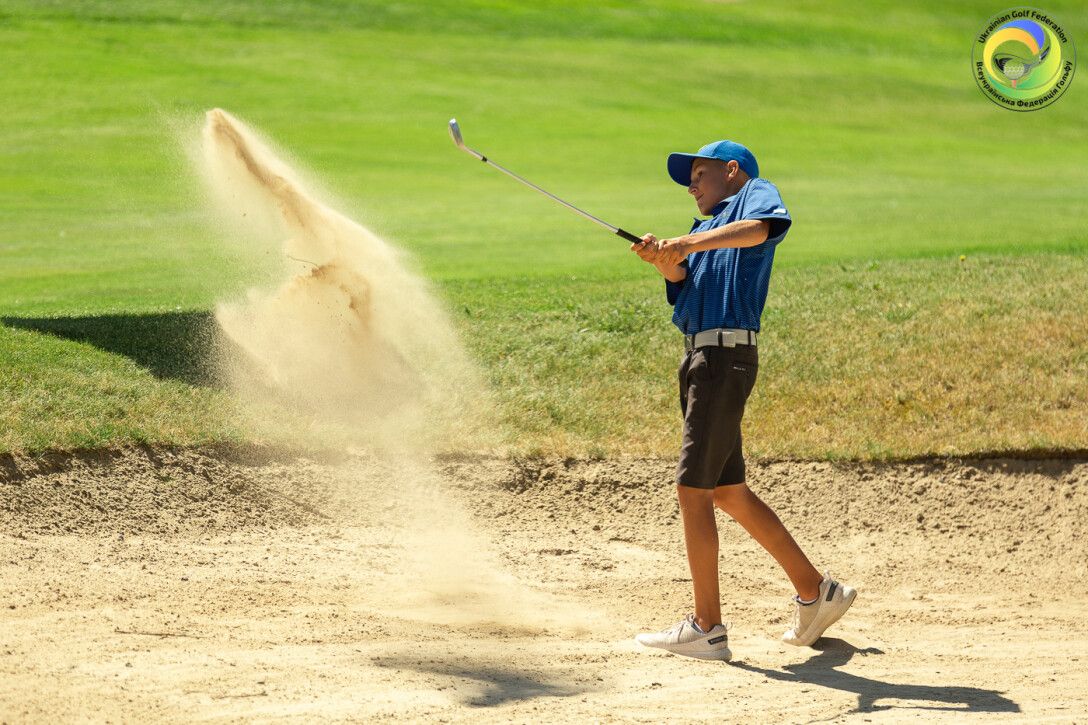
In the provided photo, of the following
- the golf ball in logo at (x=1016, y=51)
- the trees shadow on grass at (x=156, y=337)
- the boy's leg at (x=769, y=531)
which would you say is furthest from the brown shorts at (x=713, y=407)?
the golf ball in logo at (x=1016, y=51)

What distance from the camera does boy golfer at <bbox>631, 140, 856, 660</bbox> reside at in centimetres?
555

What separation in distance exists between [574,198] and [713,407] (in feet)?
36.7

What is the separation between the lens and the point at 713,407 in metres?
5.61

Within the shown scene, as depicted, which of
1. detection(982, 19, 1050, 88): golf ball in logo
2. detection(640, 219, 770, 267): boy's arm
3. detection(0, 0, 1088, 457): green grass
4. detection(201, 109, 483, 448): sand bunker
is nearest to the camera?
detection(640, 219, 770, 267): boy's arm

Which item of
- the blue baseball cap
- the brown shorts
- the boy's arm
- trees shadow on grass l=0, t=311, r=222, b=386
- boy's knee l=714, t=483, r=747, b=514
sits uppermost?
the blue baseball cap

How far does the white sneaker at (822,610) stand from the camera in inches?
232

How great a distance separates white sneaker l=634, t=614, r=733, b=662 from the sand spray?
145 centimetres

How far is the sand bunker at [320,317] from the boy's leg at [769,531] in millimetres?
2884

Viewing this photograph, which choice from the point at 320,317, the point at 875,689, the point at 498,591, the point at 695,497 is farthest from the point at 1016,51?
the point at 875,689

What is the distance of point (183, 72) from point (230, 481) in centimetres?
1972

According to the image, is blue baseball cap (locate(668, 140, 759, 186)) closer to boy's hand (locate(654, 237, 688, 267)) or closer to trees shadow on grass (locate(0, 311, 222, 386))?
boy's hand (locate(654, 237, 688, 267))

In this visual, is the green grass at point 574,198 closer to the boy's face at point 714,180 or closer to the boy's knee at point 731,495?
the boy's knee at point 731,495

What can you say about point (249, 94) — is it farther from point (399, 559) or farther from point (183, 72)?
point (399, 559)

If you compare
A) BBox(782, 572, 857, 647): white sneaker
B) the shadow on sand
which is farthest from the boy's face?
the shadow on sand
